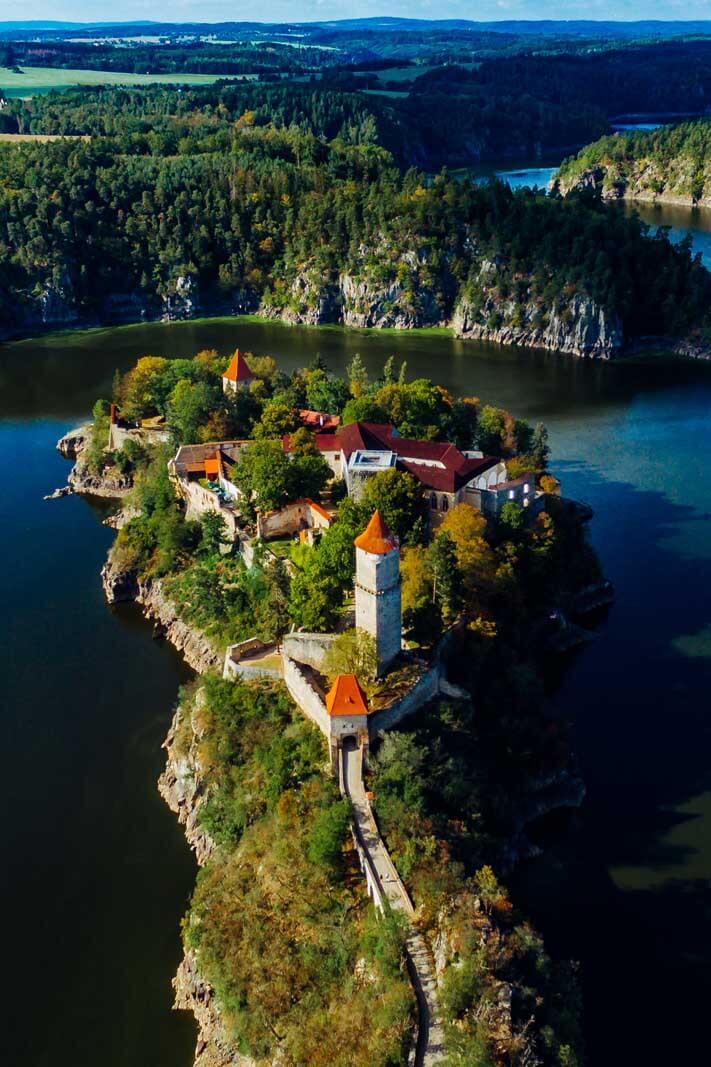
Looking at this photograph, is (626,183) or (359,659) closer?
(359,659)

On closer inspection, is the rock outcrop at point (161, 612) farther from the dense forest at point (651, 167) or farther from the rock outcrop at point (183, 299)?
the dense forest at point (651, 167)

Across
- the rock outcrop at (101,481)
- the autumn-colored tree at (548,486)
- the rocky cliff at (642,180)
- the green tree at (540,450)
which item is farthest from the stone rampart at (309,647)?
the rocky cliff at (642,180)

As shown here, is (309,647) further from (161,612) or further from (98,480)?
(98,480)

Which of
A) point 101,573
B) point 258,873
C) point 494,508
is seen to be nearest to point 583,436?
point 494,508

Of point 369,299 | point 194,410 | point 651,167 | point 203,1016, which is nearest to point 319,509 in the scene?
point 194,410

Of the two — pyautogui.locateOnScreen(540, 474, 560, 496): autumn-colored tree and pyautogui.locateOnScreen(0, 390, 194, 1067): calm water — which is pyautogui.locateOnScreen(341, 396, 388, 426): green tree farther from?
pyautogui.locateOnScreen(0, 390, 194, 1067): calm water

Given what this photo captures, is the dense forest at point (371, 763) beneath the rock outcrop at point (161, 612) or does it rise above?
above
